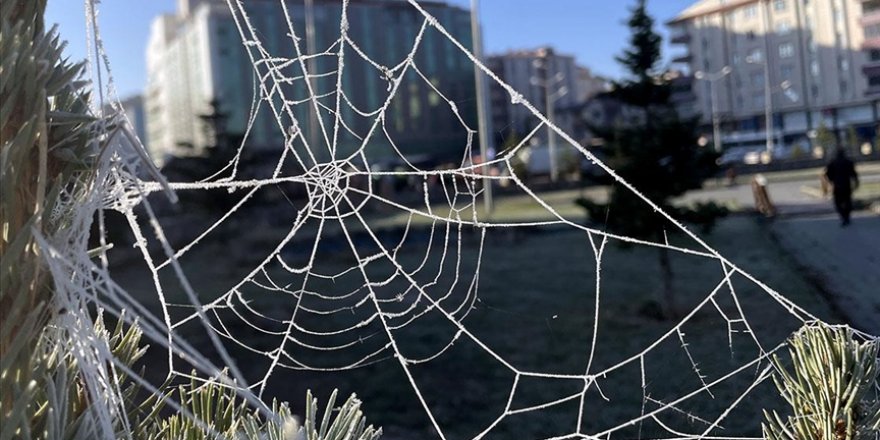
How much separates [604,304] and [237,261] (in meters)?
5.85

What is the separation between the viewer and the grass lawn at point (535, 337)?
266cm

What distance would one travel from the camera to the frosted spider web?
887 millimetres

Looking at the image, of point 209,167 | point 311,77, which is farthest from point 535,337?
point 311,77

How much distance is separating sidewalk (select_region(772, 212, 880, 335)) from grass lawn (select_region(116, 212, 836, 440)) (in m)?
0.12

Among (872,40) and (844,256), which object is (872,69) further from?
(844,256)

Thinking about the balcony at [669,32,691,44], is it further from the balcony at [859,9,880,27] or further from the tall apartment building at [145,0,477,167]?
the balcony at [859,9,880,27]

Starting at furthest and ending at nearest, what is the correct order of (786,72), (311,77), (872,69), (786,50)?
(786,72), (786,50), (872,69), (311,77)

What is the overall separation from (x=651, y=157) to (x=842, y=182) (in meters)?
3.00

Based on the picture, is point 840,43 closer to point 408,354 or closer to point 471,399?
point 471,399

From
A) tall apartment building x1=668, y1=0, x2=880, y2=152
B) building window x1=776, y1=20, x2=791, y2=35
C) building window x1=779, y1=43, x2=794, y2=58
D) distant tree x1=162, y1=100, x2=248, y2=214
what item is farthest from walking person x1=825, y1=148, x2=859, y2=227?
distant tree x1=162, y1=100, x2=248, y2=214

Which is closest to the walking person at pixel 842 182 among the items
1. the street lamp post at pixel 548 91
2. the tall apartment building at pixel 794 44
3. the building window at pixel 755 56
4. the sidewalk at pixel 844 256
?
the sidewalk at pixel 844 256

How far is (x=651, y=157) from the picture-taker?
660 cm

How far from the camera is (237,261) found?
35.8ft

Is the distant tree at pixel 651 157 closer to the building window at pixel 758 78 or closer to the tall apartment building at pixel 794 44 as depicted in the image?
the tall apartment building at pixel 794 44
